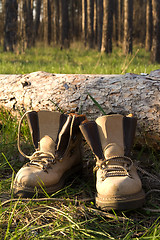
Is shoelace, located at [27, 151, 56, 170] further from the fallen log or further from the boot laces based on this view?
the fallen log

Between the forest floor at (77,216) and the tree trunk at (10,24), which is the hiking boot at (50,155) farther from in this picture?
the tree trunk at (10,24)

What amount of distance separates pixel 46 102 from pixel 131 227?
1.42 metres

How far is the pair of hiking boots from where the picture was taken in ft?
4.70

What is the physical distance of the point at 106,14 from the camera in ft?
29.3

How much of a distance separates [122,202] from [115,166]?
246 millimetres

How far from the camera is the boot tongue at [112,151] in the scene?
164cm

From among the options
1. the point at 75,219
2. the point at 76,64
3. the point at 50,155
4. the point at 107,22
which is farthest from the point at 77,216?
the point at 107,22

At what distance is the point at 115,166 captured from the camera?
1.58 meters

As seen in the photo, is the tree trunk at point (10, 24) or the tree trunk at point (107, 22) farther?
the tree trunk at point (10, 24)

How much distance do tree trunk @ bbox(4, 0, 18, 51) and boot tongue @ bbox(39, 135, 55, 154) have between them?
9.02 metres

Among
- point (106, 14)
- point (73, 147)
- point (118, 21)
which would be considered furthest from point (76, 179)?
point (118, 21)

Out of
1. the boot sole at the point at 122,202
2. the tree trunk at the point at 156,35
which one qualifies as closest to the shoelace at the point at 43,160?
the boot sole at the point at 122,202

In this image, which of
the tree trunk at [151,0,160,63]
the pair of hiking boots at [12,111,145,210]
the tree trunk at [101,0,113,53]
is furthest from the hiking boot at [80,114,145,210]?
the tree trunk at [101,0,113,53]

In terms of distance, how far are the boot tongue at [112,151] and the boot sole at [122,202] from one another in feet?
0.89
